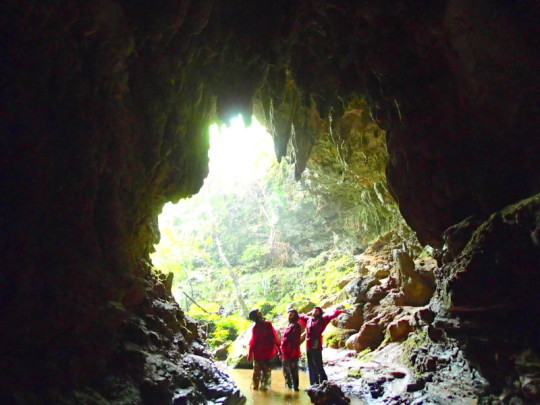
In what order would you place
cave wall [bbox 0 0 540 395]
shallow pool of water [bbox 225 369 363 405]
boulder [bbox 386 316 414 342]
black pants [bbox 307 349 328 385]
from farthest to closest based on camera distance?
boulder [bbox 386 316 414 342] < black pants [bbox 307 349 328 385] < shallow pool of water [bbox 225 369 363 405] < cave wall [bbox 0 0 540 395]

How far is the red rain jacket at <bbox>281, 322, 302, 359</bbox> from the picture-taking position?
7.41m

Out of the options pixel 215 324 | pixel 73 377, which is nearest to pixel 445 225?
pixel 73 377

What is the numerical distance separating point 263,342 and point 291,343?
612 mm

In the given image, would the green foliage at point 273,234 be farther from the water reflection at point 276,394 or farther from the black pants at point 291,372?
the black pants at point 291,372

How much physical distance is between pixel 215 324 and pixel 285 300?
15.5 feet

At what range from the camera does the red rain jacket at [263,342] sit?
750 cm

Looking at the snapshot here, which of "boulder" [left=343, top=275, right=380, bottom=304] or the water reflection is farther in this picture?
"boulder" [left=343, top=275, right=380, bottom=304]

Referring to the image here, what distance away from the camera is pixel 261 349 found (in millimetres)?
7504

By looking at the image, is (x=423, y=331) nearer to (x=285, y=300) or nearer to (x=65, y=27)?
(x=65, y=27)

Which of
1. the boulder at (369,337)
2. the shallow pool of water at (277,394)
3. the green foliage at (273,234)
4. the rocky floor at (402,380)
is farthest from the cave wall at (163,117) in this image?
the green foliage at (273,234)

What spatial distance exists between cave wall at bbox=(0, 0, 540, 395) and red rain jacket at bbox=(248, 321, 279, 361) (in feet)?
5.27

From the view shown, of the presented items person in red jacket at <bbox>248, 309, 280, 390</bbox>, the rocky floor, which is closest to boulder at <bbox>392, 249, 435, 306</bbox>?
the rocky floor

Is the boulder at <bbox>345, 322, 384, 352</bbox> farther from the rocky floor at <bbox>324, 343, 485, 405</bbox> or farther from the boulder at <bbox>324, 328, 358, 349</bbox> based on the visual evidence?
the boulder at <bbox>324, 328, 358, 349</bbox>

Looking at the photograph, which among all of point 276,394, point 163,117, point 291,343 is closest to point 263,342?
point 291,343
